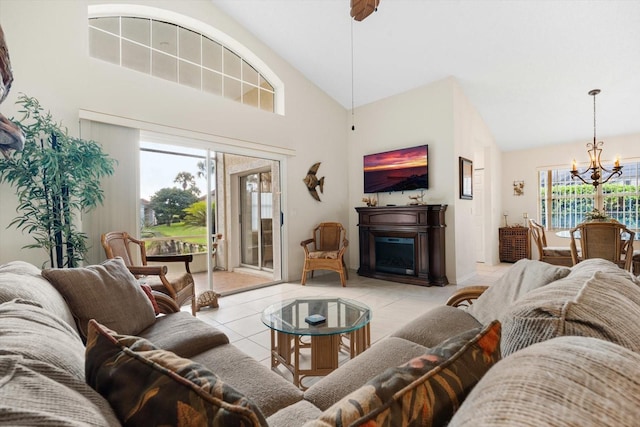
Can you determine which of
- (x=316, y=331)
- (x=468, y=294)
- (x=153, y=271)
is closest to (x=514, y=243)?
(x=468, y=294)

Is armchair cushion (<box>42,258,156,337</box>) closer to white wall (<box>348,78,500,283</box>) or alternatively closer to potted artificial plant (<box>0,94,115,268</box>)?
potted artificial plant (<box>0,94,115,268</box>)

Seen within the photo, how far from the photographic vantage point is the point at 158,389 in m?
0.57

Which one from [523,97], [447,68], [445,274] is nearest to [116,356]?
[445,274]

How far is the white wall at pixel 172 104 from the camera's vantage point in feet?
9.19

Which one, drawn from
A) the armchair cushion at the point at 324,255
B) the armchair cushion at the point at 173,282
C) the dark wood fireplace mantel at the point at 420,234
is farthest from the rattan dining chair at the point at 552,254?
the armchair cushion at the point at 173,282

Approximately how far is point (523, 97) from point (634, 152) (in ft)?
9.17

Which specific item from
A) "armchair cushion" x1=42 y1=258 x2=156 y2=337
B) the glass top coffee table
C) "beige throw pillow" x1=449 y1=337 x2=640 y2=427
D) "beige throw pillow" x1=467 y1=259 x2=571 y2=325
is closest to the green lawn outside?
"armchair cushion" x1=42 y1=258 x2=156 y2=337

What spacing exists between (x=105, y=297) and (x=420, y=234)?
4001mm

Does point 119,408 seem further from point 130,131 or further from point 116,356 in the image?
point 130,131

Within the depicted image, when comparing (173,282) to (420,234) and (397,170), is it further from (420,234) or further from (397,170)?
(397,170)

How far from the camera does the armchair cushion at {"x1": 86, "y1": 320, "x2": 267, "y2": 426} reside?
0.53 m

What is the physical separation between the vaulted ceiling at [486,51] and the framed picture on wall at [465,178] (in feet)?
3.75

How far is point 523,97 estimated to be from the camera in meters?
4.61

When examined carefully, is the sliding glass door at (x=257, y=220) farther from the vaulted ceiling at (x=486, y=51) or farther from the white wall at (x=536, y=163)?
the white wall at (x=536, y=163)
